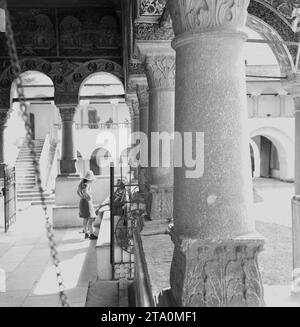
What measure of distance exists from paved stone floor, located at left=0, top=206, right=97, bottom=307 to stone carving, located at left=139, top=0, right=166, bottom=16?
13.9 ft

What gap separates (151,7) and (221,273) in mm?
3785

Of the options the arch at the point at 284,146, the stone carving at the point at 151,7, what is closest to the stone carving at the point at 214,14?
the stone carving at the point at 151,7

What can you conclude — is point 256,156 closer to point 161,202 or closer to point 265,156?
point 265,156

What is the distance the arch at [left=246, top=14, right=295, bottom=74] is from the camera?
6.66 meters

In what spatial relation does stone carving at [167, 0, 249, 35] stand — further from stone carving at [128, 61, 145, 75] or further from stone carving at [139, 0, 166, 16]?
stone carving at [128, 61, 145, 75]

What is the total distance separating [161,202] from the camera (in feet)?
17.0

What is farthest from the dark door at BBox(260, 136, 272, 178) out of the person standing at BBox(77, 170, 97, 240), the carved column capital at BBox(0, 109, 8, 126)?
the carved column capital at BBox(0, 109, 8, 126)

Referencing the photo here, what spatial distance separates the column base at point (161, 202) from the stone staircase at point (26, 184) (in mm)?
11199

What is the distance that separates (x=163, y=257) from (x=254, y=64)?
45.1 feet

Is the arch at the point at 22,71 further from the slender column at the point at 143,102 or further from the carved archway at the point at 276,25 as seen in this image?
the carved archway at the point at 276,25

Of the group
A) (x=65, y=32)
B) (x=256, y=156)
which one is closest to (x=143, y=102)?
(x=65, y=32)

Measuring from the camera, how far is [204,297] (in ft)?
7.16

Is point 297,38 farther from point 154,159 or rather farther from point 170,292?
point 170,292

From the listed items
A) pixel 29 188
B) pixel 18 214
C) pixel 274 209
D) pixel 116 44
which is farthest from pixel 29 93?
pixel 274 209
